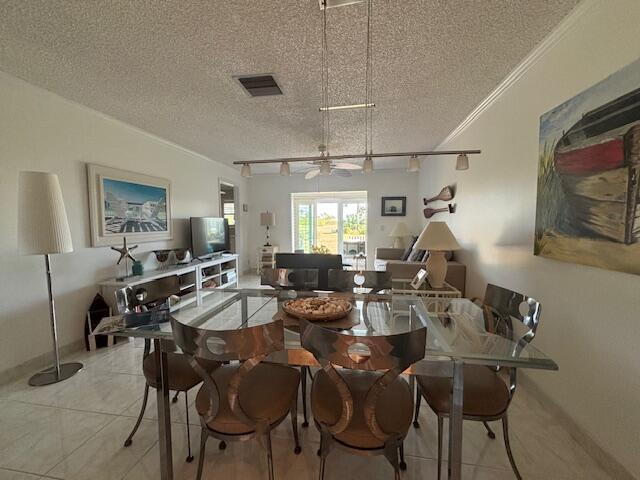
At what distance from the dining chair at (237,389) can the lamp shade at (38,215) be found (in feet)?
5.98

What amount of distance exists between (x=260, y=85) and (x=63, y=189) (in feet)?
7.12

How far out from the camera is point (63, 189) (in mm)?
2609

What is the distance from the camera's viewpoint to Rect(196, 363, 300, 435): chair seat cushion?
1150 millimetres

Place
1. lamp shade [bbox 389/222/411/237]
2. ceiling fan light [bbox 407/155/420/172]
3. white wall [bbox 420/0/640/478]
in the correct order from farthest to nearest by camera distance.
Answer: lamp shade [bbox 389/222/411/237], ceiling fan light [bbox 407/155/420/172], white wall [bbox 420/0/640/478]

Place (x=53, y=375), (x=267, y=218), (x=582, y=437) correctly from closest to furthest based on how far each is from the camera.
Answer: (x=582, y=437)
(x=53, y=375)
(x=267, y=218)

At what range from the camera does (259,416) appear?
1179 mm

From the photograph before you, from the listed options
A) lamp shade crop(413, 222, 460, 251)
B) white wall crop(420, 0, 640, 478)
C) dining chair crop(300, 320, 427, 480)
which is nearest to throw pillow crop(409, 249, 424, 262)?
white wall crop(420, 0, 640, 478)

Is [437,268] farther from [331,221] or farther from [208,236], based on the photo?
[331,221]

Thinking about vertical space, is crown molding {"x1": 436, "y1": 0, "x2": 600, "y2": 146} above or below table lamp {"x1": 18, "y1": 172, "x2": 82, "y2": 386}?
above

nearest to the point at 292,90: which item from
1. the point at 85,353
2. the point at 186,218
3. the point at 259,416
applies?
the point at 259,416

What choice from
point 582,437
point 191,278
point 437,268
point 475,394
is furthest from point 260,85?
point 582,437

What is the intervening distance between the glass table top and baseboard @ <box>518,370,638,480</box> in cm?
53

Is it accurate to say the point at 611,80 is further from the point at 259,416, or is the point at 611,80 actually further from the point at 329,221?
the point at 329,221

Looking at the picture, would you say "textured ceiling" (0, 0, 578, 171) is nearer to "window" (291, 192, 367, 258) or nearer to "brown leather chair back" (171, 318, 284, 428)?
"brown leather chair back" (171, 318, 284, 428)
